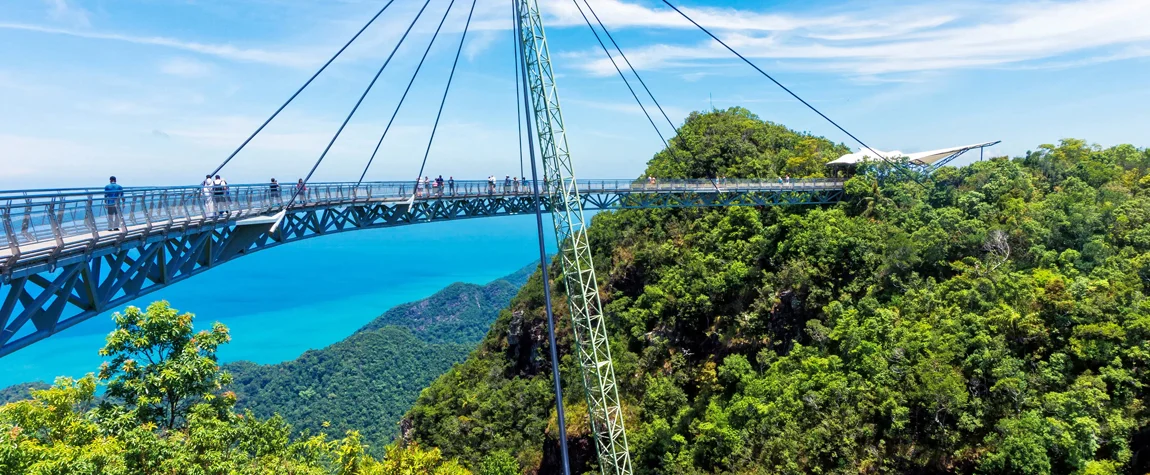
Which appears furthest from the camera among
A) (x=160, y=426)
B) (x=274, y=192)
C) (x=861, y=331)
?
(x=861, y=331)

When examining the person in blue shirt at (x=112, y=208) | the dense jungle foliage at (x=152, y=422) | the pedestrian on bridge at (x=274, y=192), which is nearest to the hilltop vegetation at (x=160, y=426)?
the dense jungle foliage at (x=152, y=422)

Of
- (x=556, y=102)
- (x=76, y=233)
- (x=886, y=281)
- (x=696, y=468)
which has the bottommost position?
(x=696, y=468)

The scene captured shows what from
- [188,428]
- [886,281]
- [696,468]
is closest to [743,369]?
[696,468]

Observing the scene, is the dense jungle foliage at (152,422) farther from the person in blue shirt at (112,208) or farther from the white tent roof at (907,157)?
the white tent roof at (907,157)

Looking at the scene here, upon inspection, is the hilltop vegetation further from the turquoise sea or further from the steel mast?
the turquoise sea

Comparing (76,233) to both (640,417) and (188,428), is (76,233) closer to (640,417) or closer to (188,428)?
(188,428)

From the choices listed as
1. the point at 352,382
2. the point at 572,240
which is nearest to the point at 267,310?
the point at 352,382

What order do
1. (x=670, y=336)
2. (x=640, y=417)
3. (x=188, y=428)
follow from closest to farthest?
(x=188, y=428)
(x=640, y=417)
(x=670, y=336)

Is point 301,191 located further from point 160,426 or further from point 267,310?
point 267,310
